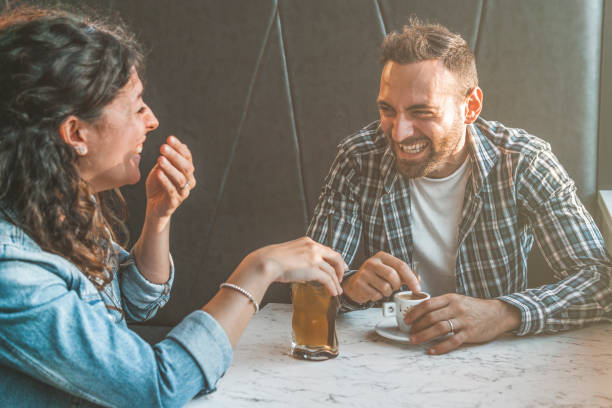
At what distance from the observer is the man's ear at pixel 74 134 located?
38.0 inches

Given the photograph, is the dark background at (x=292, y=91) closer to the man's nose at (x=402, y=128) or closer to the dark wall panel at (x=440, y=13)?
the dark wall panel at (x=440, y=13)

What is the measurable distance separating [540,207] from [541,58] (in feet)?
2.01

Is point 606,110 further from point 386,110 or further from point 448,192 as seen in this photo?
point 386,110

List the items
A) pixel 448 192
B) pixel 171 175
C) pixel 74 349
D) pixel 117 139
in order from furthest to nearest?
1. pixel 448 192
2. pixel 171 175
3. pixel 117 139
4. pixel 74 349

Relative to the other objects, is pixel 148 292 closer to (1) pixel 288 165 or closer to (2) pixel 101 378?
(2) pixel 101 378

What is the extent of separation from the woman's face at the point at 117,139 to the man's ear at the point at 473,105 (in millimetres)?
960

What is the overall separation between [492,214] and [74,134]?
1.12 meters

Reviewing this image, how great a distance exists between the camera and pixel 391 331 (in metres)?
1.19

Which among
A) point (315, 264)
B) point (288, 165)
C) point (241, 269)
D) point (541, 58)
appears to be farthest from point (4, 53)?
point (541, 58)

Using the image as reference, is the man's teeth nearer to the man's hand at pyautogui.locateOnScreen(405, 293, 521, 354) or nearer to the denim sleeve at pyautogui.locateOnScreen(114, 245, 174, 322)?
the man's hand at pyautogui.locateOnScreen(405, 293, 521, 354)

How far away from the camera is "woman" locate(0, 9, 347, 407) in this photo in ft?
2.51

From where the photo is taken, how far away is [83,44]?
0.98m

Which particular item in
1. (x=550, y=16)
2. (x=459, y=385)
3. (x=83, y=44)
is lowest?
(x=459, y=385)

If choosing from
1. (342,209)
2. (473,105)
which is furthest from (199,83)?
(473,105)
